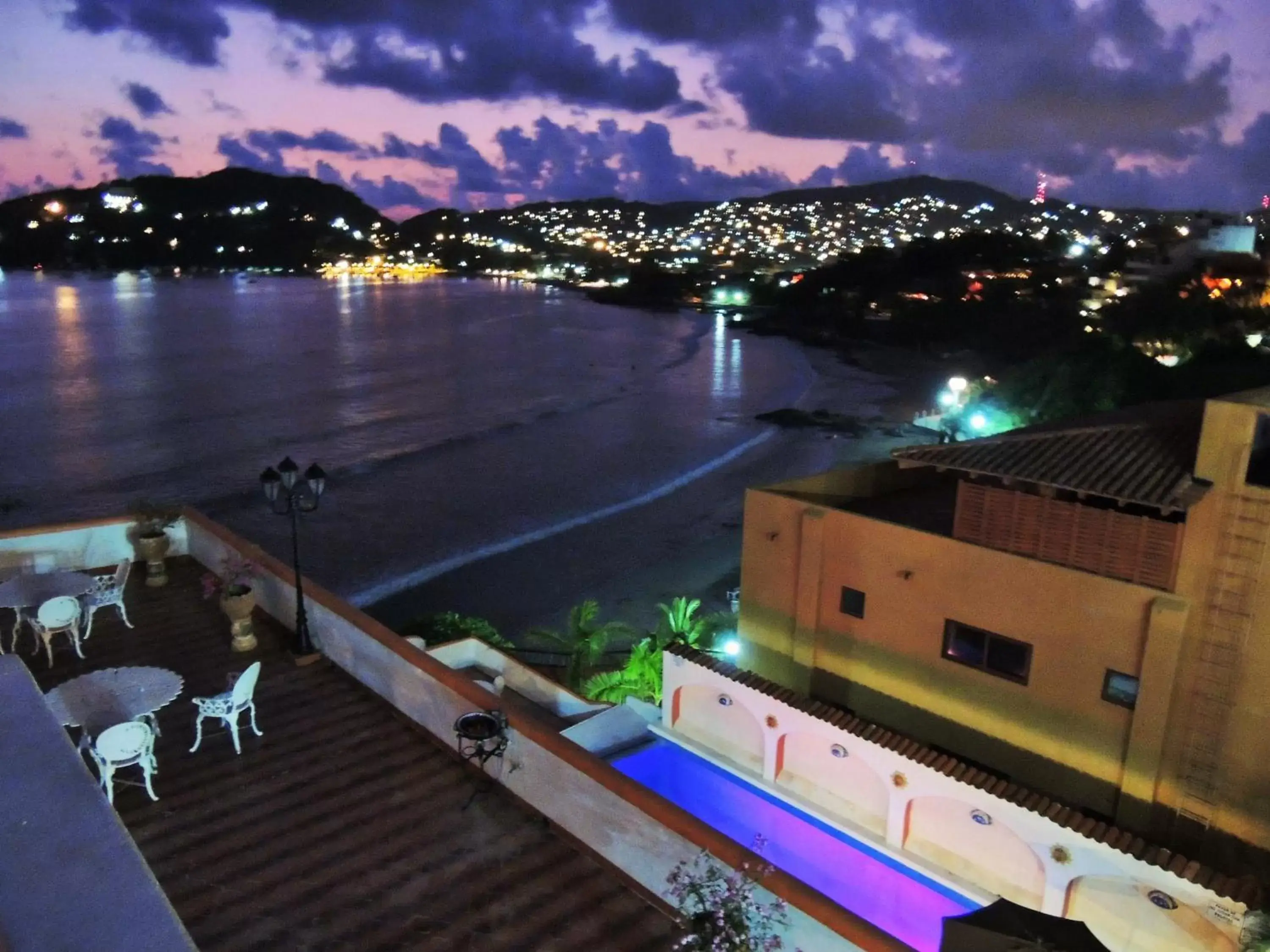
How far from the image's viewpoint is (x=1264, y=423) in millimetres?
8984

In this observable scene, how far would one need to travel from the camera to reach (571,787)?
5691 mm

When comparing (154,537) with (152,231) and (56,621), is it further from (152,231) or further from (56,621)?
(152,231)

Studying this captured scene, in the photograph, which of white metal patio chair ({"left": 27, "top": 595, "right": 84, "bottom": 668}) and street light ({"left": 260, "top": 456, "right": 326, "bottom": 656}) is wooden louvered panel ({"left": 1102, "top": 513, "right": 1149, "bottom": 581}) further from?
white metal patio chair ({"left": 27, "top": 595, "right": 84, "bottom": 668})

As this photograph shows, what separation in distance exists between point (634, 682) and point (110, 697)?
314 inches

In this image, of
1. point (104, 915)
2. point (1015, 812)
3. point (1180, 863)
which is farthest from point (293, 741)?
point (1180, 863)

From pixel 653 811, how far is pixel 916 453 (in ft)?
22.7

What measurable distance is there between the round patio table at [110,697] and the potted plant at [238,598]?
1346mm

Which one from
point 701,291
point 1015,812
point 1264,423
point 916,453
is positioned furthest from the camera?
point 701,291

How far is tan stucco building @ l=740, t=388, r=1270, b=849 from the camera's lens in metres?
8.54

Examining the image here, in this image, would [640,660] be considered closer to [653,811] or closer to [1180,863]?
[1180,863]

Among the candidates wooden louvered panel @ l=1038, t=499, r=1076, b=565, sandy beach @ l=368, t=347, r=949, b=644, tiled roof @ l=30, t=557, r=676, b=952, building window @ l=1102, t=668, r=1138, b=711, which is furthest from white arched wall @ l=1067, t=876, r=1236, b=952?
sandy beach @ l=368, t=347, r=949, b=644

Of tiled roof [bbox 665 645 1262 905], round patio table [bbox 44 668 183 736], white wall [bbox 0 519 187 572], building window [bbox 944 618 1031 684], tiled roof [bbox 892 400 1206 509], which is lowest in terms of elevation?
tiled roof [bbox 665 645 1262 905]

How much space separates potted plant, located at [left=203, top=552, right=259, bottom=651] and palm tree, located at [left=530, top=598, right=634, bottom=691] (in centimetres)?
595

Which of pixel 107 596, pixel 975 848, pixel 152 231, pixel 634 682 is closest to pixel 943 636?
pixel 975 848
